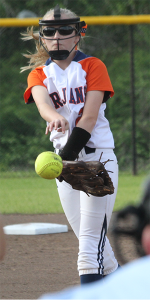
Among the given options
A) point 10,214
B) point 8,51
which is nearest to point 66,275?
point 10,214

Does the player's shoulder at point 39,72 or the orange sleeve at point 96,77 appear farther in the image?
the player's shoulder at point 39,72

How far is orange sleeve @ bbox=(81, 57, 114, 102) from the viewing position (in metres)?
2.63

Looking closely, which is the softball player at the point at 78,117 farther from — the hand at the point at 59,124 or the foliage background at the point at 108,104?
the foliage background at the point at 108,104

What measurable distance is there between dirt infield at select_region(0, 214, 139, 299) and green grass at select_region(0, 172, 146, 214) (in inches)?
51.3

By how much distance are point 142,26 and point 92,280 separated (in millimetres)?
7800

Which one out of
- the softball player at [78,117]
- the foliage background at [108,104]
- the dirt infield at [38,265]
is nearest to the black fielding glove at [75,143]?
the softball player at [78,117]

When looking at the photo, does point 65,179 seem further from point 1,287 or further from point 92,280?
point 1,287

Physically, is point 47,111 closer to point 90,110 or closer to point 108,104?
point 90,110

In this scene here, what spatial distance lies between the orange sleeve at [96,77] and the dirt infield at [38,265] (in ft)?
4.54

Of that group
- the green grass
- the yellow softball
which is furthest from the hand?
the green grass

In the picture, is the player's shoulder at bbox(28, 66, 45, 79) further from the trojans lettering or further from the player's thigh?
the player's thigh

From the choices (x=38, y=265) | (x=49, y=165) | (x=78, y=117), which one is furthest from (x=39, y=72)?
(x=38, y=265)

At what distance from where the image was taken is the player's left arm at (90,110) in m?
2.51

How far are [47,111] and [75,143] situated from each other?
9.4 inches
